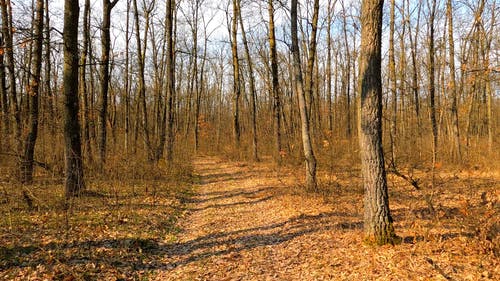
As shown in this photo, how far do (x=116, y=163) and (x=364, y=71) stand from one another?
6.64m

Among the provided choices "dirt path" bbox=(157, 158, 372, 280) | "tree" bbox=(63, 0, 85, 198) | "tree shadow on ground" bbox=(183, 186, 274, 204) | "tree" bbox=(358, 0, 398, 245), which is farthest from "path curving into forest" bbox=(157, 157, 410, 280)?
"tree" bbox=(63, 0, 85, 198)

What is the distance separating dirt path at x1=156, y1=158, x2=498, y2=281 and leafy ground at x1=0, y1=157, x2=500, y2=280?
0.02 metres

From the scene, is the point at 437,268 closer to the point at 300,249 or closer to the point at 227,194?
the point at 300,249

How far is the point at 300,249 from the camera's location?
567cm

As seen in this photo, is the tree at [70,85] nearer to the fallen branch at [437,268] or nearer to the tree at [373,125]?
the tree at [373,125]

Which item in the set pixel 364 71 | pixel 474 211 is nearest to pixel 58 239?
pixel 364 71

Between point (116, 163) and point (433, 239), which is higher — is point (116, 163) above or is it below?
above

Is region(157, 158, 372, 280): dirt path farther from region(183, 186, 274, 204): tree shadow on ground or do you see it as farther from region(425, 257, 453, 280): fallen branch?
region(425, 257, 453, 280): fallen branch

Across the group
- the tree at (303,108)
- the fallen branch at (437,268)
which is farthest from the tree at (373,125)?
the tree at (303,108)

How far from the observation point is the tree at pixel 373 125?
516 cm

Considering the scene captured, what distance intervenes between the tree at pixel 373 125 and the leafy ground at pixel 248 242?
0.44m

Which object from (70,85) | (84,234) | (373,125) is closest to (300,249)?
(373,125)

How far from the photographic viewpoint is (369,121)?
5184 mm

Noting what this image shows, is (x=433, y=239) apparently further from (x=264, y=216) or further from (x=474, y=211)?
(x=264, y=216)
